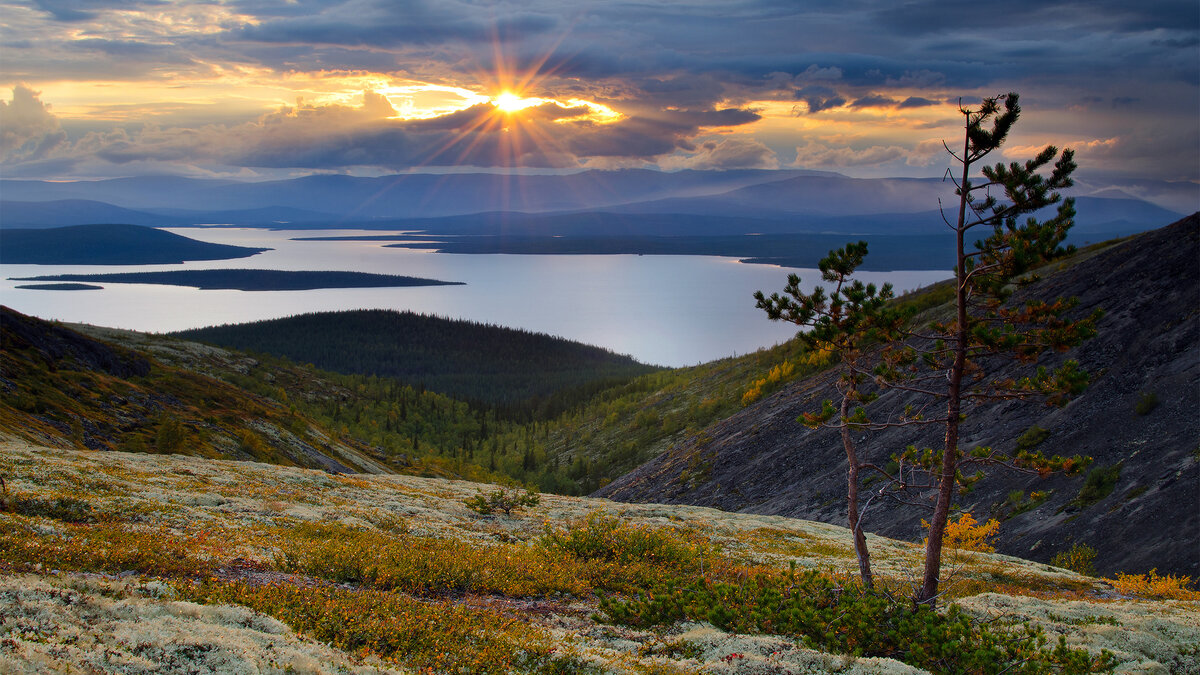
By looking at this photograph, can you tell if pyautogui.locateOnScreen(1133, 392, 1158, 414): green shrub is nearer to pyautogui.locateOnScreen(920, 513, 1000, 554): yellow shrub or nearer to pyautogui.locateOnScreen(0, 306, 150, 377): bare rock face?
pyautogui.locateOnScreen(920, 513, 1000, 554): yellow shrub

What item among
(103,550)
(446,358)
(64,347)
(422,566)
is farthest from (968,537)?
(446,358)

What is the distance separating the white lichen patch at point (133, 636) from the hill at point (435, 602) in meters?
0.03

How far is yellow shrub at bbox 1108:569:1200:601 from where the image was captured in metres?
16.0

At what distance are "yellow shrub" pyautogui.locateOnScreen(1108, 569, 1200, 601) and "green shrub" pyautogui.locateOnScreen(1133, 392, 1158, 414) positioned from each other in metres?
11.0

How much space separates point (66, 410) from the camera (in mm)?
27844

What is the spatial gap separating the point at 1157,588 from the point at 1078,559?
5426 millimetres

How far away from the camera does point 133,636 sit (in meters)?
7.68

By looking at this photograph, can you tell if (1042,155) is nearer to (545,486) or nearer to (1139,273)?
(1139,273)

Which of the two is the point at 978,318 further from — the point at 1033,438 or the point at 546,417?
the point at 546,417

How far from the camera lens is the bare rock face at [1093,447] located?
72.3 feet

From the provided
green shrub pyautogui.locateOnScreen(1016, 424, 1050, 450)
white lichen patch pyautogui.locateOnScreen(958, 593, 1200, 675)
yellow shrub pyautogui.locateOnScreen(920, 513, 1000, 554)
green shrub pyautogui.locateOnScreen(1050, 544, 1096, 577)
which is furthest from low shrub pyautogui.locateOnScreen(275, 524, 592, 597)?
green shrub pyautogui.locateOnScreen(1016, 424, 1050, 450)

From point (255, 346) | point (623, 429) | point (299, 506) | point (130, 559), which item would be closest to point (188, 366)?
point (623, 429)

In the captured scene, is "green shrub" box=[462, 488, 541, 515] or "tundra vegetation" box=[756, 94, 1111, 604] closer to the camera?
"tundra vegetation" box=[756, 94, 1111, 604]

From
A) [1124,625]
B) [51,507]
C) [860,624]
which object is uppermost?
[51,507]
